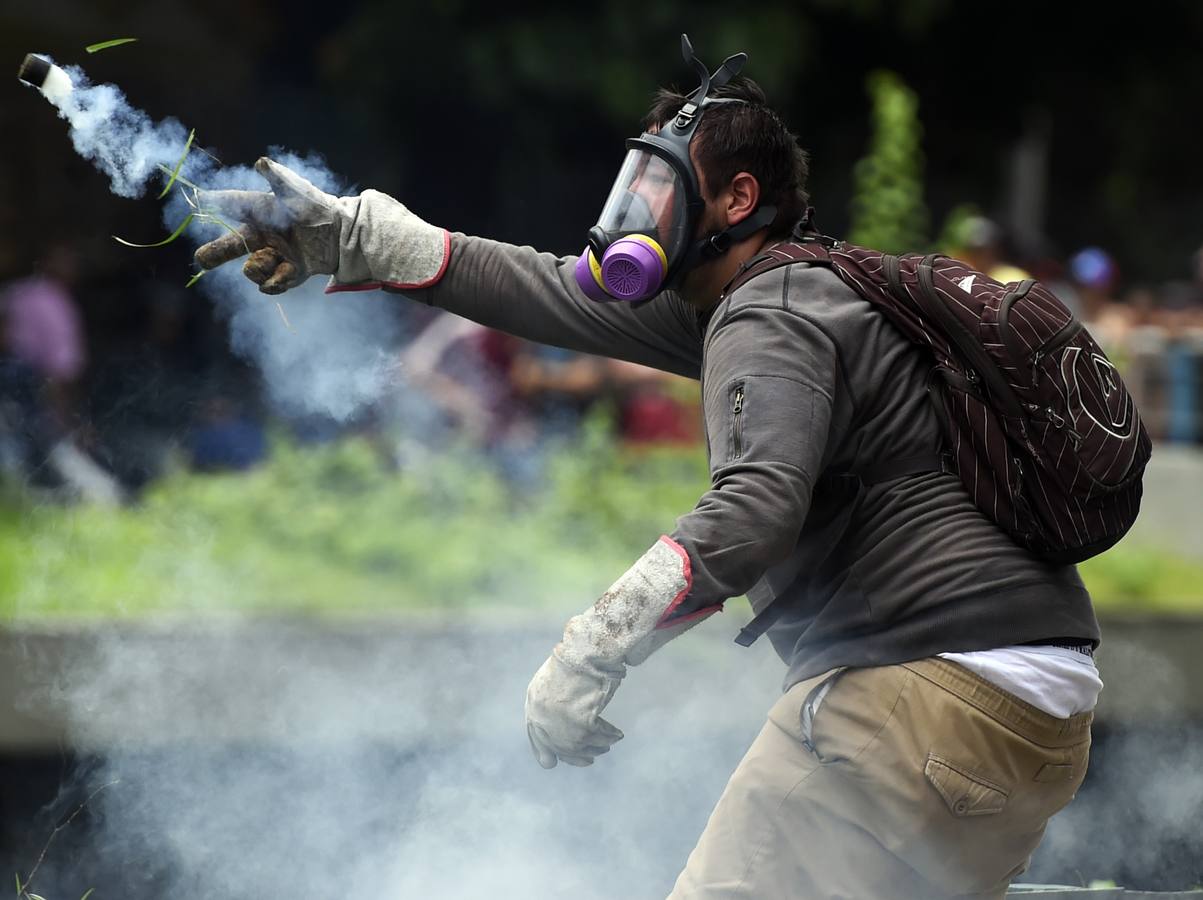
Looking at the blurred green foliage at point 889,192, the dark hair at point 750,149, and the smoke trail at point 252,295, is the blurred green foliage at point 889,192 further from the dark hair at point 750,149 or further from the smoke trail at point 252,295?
the dark hair at point 750,149

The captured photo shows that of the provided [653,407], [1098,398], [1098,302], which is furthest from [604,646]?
[1098,302]

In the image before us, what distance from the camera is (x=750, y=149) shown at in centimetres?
248

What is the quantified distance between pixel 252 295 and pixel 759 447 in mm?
1466

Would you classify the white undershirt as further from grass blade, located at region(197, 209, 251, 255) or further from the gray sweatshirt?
grass blade, located at region(197, 209, 251, 255)

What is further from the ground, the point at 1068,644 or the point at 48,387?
the point at 1068,644

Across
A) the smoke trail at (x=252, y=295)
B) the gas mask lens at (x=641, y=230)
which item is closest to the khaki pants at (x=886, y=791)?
the gas mask lens at (x=641, y=230)

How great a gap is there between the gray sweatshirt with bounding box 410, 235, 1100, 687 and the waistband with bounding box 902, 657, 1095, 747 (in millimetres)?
26

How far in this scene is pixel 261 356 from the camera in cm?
331

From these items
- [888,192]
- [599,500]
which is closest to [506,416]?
[599,500]

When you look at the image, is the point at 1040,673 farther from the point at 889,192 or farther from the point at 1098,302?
the point at 1098,302

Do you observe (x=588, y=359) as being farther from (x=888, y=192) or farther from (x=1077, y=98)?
(x=1077, y=98)

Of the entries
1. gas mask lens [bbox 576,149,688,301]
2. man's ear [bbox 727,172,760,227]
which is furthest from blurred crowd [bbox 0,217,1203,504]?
man's ear [bbox 727,172,760,227]

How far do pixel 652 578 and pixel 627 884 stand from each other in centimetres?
199

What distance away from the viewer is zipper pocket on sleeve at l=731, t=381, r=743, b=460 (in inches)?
86.3
